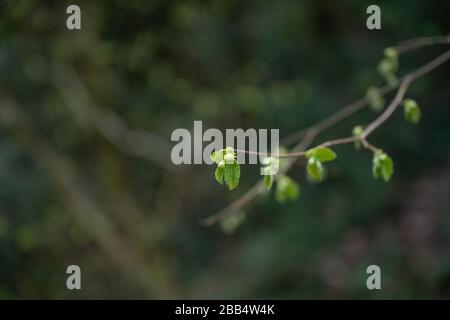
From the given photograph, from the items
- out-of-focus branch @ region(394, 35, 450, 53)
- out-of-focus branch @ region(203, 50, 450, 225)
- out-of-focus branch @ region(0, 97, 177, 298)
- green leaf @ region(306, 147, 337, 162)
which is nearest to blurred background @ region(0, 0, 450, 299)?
out-of-focus branch @ region(0, 97, 177, 298)

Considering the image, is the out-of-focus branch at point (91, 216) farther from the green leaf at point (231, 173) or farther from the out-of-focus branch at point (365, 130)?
the green leaf at point (231, 173)

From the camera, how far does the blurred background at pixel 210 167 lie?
17.3 ft

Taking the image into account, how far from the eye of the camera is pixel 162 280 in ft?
18.7

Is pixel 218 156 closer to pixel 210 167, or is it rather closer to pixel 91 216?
pixel 91 216

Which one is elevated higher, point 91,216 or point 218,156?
point 91,216

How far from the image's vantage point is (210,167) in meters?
6.83

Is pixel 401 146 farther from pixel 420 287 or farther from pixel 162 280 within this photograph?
pixel 162 280

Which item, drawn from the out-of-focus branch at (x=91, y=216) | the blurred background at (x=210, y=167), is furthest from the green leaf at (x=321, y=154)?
the out-of-focus branch at (x=91, y=216)

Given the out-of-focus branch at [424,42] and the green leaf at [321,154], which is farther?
the out-of-focus branch at [424,42]

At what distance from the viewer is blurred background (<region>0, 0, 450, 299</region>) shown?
527cm

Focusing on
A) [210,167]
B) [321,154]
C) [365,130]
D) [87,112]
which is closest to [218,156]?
[321,154]

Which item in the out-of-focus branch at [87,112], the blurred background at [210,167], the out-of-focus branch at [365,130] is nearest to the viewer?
the out-of-focus branch at [365,130]

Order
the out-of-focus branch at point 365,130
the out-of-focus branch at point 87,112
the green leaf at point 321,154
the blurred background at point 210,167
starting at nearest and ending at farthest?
the green leaf at point 321,154, the out-of-focus branch at point 365,130, the blurred background at point 210,167, the out-of-focus branch at point 87,112
